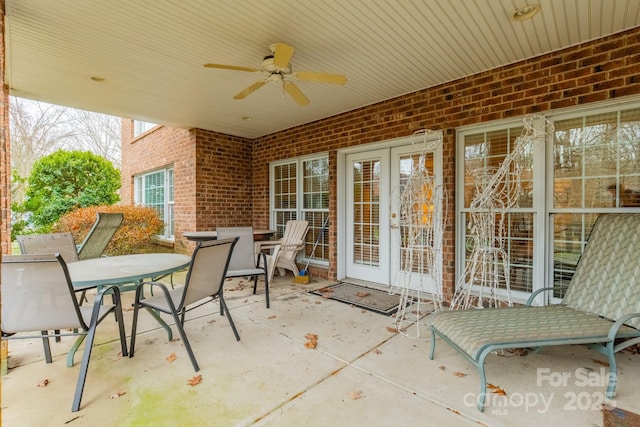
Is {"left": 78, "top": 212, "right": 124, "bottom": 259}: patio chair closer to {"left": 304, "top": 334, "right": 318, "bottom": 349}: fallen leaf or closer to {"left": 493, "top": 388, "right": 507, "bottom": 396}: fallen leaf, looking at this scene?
{"left": 304, "top": 334, "right": 318, "bottom": 349}: fallen leaf

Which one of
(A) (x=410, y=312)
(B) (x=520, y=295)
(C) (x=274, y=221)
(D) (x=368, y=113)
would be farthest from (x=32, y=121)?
(B) (x=520, y=295)

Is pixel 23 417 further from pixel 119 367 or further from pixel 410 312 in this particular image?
pixel 410 312

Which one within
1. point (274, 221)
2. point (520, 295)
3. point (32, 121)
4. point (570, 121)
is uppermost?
point (32, 121)

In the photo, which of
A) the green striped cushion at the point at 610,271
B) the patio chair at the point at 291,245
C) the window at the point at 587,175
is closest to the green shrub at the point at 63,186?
the patio chair at the point at 291,245

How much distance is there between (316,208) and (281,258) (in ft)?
3.43

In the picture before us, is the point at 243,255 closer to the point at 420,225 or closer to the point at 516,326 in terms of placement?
the point at 420,225

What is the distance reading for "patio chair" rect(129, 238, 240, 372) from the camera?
240 cm

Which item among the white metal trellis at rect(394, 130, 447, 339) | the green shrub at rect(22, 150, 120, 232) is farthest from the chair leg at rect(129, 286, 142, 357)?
the green shrub at rect(22, 150, 120, 232)

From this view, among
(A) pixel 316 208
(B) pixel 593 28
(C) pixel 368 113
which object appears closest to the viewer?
(B) pixel 593 28

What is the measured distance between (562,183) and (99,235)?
17.1 feet

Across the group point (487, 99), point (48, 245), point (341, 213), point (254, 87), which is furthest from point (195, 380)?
point (487, 99)

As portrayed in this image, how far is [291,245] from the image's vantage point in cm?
507

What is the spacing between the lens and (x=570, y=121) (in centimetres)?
319

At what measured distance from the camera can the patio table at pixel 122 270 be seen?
7.74 feet
